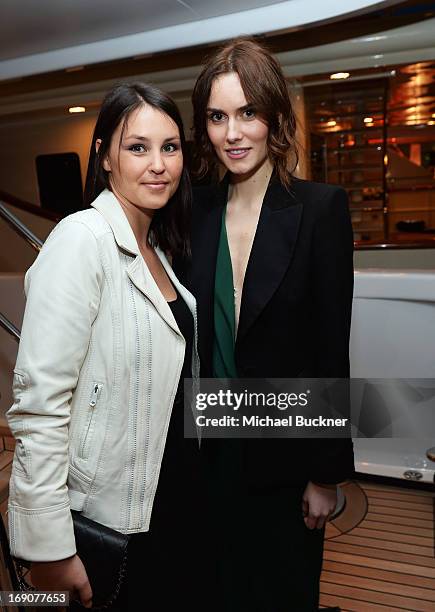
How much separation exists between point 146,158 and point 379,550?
206 centimetres

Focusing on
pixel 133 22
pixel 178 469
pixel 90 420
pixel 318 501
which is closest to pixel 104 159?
pixel 90 420

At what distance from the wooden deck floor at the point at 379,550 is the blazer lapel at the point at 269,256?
141cm

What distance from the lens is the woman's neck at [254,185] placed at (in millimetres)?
1476

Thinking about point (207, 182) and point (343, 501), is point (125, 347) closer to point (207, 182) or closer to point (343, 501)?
point (207, 182)

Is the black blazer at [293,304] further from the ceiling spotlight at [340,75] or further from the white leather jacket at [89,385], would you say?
the ceiling spotlight at [340,75]

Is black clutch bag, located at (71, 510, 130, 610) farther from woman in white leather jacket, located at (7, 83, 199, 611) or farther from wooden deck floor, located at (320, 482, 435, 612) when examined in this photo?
wooden deck floor, located at (320, 482, 435, 612)

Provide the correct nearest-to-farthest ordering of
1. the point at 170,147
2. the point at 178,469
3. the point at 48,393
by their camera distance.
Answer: the point at 48,393
the point at 170,147
the point at 178,469

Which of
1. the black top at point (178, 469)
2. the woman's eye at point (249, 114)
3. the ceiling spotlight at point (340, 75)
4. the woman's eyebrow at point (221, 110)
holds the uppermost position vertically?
the ceiling spotlight at point (340, 75)

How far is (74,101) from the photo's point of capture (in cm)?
543

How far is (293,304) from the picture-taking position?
1.38 meters

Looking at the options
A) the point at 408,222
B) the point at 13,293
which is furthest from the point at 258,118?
the point at 408,222

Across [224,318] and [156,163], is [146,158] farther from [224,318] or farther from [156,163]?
[224,318]

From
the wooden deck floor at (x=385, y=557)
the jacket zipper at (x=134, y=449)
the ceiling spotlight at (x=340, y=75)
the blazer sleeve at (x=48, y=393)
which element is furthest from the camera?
the ceiling spotlight at (x=340, y=75)

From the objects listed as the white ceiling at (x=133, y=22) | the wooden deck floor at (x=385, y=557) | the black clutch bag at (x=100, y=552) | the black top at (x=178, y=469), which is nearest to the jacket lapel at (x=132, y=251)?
the black top at (x=178, y=469)
